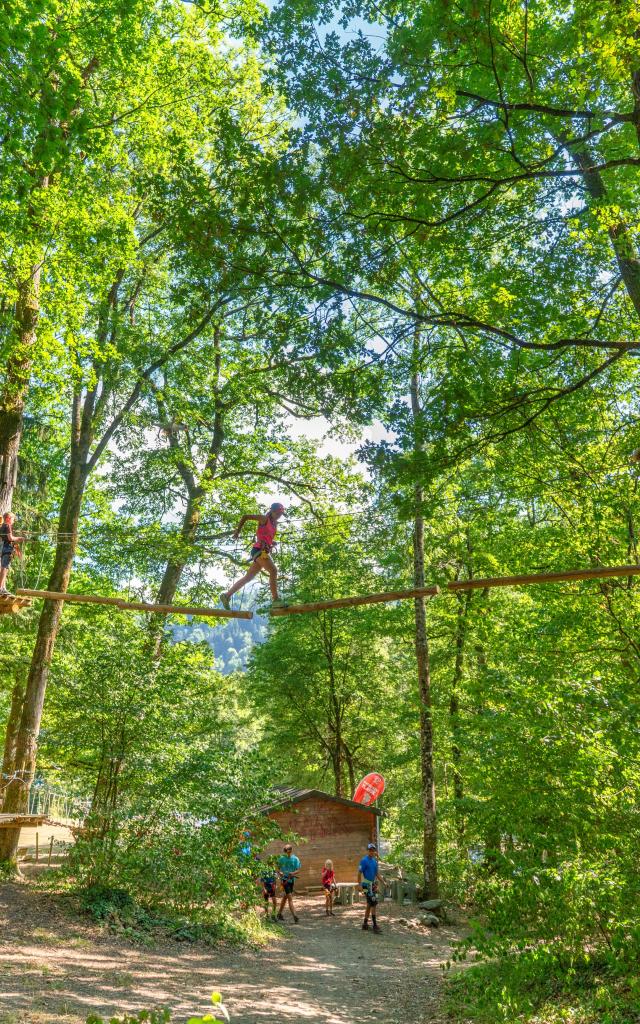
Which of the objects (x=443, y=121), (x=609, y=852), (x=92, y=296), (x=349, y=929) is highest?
(x=92, y=296)

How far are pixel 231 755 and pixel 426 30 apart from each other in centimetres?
1165

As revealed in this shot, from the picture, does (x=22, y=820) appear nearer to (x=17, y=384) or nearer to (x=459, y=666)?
(x=17, y=384)

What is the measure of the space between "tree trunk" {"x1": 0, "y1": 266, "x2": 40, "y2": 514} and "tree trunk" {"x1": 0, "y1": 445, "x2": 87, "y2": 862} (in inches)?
86.4

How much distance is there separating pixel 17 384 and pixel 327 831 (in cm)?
1705

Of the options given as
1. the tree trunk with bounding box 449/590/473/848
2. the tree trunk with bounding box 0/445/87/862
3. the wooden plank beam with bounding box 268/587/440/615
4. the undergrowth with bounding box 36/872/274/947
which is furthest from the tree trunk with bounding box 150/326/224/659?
the wooden plank beam with bounding box 268/587/440/615

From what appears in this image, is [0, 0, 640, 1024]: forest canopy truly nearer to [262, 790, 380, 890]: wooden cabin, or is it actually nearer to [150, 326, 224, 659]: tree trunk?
[150, 326, 224, 659]: tree trunk

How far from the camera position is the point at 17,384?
12188mm

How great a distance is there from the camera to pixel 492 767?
8.91 metres

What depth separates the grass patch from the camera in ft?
22.9

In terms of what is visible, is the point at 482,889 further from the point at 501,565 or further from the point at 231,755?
the point at 501,565

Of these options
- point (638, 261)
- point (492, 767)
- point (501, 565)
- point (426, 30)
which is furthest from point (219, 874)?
point (426, 30)

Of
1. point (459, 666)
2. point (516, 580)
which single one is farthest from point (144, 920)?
point (459, 666)

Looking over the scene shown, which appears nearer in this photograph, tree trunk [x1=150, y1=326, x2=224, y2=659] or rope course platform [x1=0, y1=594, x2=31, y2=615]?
rope course platform [x1=0, y1=594, x2=31, y2=615]

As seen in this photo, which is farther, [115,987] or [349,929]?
[349,929]
